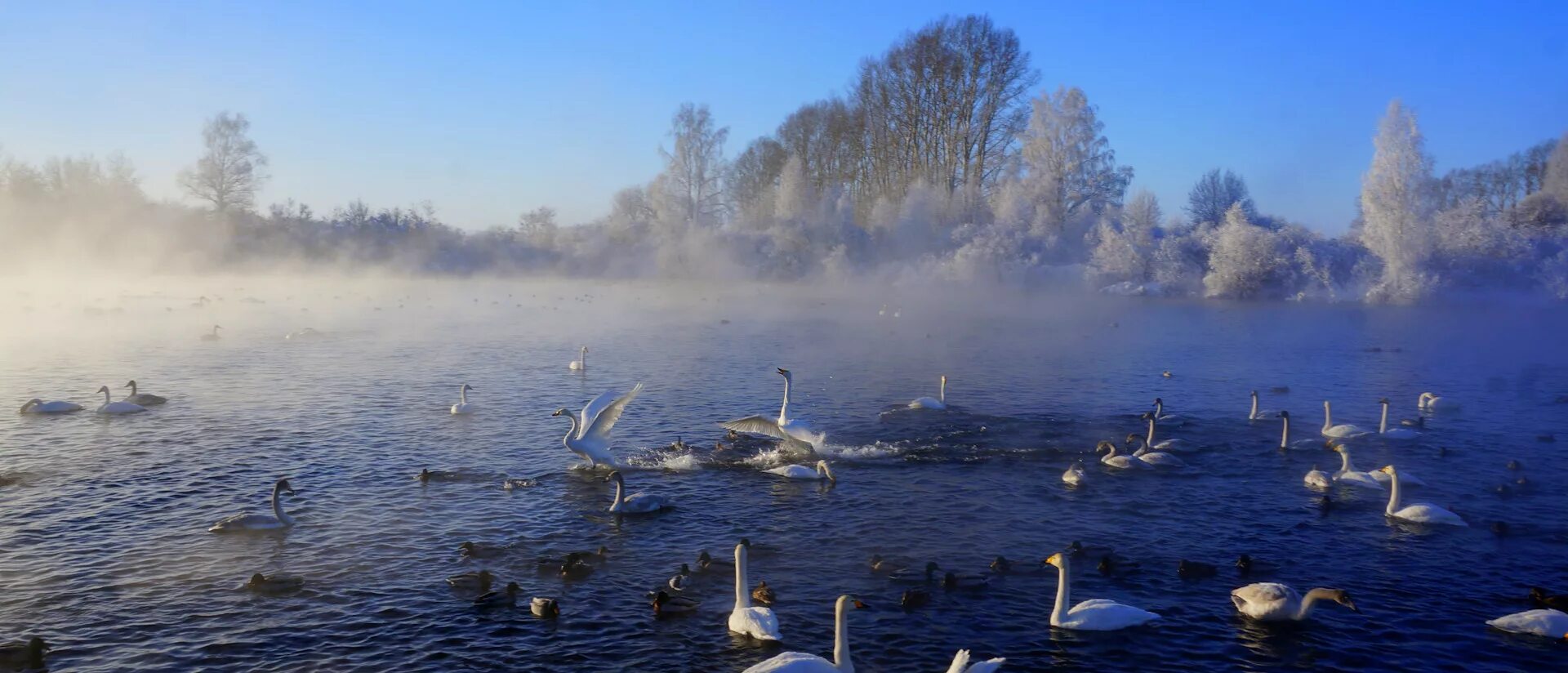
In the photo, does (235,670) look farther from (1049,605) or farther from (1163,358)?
(1163,358)

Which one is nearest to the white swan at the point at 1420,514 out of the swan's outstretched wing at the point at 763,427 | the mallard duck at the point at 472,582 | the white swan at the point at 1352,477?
the white swan at the point at 1352,477

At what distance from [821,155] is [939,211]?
58.0 ft

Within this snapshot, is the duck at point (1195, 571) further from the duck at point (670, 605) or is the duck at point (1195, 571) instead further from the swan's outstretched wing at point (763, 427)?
the swan's outstretched wing at point (763, 427)

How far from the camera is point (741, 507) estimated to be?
1470cm

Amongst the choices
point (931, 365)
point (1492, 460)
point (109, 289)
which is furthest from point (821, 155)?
point (1492, 460)

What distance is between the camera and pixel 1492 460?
1753cm

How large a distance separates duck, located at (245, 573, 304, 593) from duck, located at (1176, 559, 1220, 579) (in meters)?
9.91

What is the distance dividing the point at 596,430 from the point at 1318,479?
37.2ft

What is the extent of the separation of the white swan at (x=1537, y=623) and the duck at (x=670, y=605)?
8.08 metres

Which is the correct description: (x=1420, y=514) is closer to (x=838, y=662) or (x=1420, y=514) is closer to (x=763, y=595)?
(x=763, y=595)

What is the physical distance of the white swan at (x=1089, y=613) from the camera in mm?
10203

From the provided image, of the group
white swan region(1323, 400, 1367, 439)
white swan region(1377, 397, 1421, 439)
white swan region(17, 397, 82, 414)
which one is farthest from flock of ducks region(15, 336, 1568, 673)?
white swan region(17, 397, 82, 414)

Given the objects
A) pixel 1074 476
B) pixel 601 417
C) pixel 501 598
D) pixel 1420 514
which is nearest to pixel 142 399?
pixel 601 417

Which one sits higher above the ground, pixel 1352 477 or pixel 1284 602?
pixel 1352 477
